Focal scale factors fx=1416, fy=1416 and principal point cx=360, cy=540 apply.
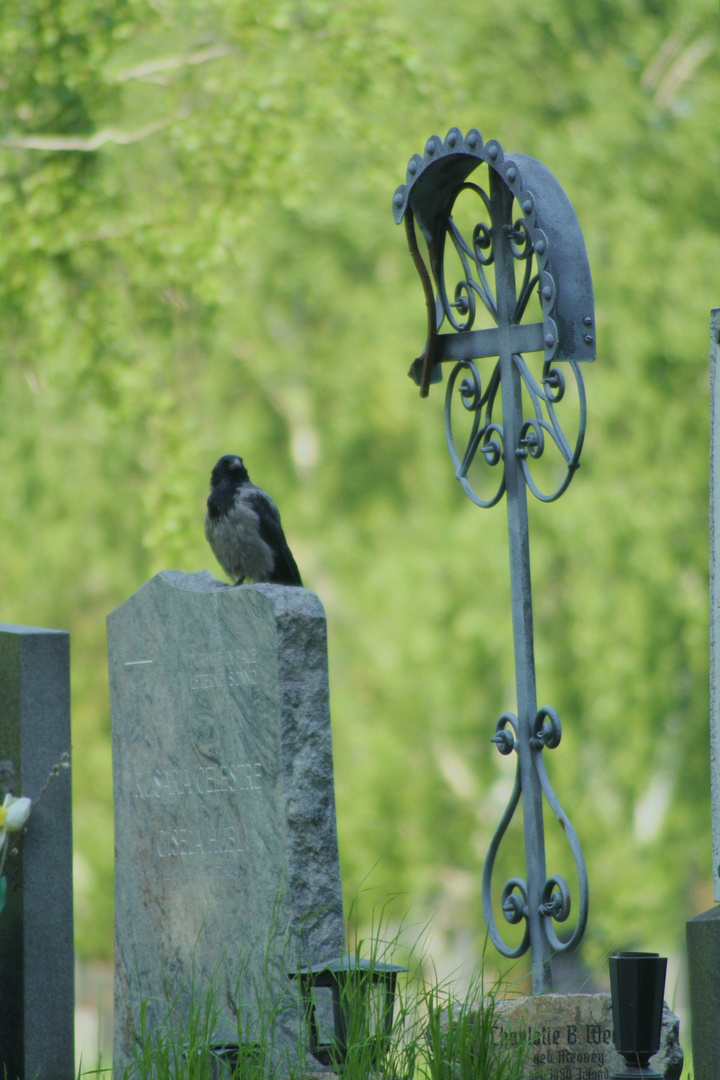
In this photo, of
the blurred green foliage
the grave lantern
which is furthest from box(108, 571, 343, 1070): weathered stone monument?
the blurred green foliage

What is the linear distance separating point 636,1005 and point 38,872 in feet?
7.12

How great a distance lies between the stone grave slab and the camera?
3594 millimetres

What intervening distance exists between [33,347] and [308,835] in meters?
6.40

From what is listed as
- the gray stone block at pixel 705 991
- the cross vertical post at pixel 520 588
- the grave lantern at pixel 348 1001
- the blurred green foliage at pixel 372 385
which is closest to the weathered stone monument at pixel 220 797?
the grave lantern at pixel 348 1001

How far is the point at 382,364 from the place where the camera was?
1319cm

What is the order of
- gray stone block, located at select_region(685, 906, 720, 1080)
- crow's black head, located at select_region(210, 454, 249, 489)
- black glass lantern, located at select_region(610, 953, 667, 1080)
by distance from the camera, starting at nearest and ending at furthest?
→ 1. black glass lantern, located at select_region(610, 953, 667, 1080)
2. gray stone block, located at select_region(685, 906, 720, 1080)
3. crow's black head, located at select_region(210, 454, 249, 489)

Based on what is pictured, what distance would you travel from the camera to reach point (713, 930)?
3525 mm

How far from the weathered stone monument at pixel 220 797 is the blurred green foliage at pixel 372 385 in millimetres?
4476

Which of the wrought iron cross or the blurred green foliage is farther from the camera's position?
the blurred green foliage

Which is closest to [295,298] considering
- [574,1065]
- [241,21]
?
[241,21]

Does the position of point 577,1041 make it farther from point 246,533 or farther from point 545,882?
point 246,533

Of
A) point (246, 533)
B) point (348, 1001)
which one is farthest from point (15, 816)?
point (246, 533)

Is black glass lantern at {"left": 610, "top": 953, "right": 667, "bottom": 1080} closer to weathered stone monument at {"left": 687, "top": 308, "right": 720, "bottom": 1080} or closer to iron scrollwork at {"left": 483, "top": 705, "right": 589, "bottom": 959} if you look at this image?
weathered stone monument at {"left": 687, "top": 308, "right": 720, "bottom": 1080}

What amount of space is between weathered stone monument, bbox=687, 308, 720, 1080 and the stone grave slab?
0.09m
